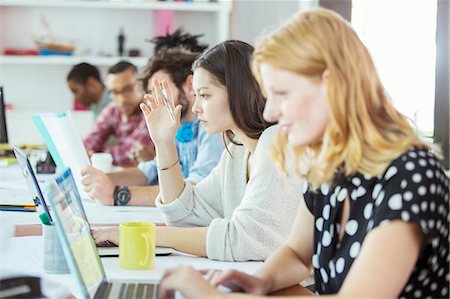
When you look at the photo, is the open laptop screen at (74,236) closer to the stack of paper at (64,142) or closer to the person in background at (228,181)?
the person in background at (228,181)

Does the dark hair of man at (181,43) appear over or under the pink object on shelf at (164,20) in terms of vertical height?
under

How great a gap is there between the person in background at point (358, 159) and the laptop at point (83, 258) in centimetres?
13

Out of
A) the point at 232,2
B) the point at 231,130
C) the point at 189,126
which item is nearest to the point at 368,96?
the point at 231,130

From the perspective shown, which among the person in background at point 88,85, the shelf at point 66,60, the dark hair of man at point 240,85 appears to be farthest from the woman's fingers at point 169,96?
the shelf at point 66,60

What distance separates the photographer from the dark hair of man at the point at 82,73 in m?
5.18

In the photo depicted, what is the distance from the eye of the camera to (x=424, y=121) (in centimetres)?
322

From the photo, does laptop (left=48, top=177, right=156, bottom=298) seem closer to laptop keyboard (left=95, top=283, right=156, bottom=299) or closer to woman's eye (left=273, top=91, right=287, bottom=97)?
laptop keyboard (left=95, top=283, right=156, bottom=299)

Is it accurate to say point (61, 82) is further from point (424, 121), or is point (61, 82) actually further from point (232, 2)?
point (424, 121)

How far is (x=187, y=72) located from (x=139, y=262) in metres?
1.48

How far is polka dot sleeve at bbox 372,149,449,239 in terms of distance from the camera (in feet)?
4.06

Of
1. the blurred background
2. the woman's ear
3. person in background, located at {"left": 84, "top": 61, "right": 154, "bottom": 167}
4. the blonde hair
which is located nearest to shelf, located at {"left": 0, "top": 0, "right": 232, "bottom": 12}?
the blurred background

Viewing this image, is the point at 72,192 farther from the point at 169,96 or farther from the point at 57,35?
the point at 57,35

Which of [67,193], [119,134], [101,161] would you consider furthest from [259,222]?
[119,134]

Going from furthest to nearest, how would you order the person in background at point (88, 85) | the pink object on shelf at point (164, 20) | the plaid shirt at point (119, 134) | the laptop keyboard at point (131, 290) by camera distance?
the pink object on shelf at point (164, 20)
the person in background at point (88, 85)
the plaid shirt at point (119, 134)
the laptop keyboard at point (131, 290)
